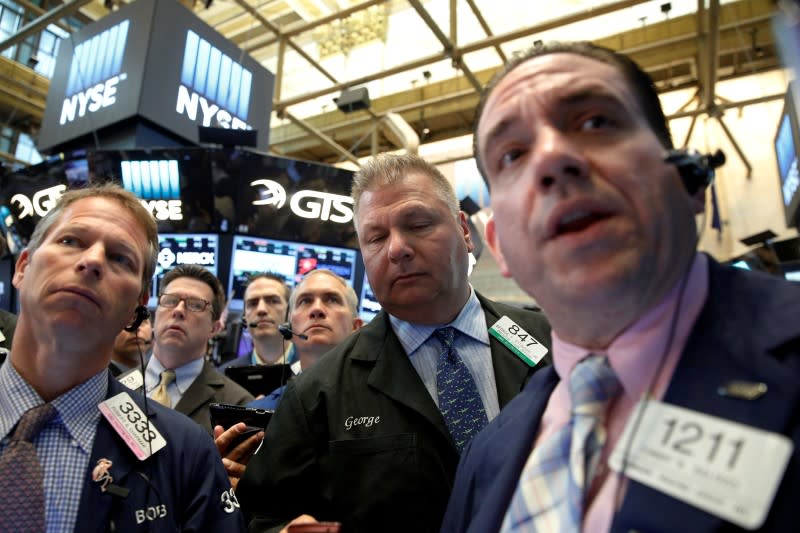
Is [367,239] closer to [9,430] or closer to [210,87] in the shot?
[9,430]

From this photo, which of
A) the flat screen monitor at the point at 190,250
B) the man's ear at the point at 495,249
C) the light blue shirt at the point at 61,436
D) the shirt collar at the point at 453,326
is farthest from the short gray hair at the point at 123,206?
the flat screen monitor at the point at 190,250

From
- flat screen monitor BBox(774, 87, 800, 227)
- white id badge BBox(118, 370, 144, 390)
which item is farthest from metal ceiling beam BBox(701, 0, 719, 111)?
white id badge BBox(118, 370, 144, 390)

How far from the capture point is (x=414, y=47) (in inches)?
359

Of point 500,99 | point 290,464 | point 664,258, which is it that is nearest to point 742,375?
point 664,258

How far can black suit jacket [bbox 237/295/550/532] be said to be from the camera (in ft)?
4.59

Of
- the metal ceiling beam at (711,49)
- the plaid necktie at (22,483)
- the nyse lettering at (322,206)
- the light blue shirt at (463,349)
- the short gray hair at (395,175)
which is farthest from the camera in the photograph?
the nyse lettering at (322,206)

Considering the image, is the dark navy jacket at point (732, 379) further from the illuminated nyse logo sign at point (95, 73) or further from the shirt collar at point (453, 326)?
the illuminated nyse logo sign at point (95, 73)

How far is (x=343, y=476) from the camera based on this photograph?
1.45m

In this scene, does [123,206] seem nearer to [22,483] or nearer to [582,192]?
[22,483]

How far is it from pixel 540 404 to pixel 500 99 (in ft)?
1.91

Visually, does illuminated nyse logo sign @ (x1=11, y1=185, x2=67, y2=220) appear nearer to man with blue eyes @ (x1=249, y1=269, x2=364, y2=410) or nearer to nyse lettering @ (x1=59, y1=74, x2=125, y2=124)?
nyse lettering @ (x1=59, y1=74, x2=125, y2=124)

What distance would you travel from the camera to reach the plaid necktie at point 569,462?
749 millimetres

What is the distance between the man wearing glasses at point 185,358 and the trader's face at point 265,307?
594mm

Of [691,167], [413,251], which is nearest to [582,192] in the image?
[691,167]
